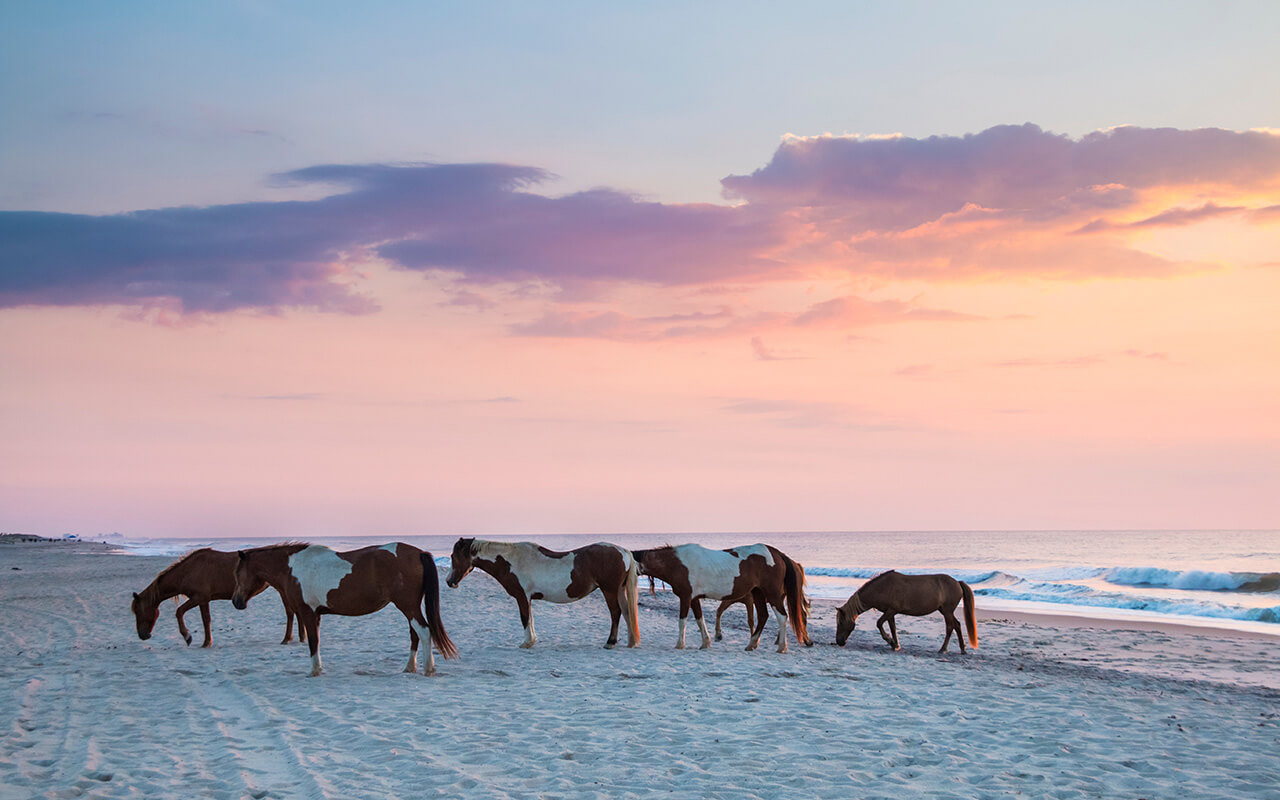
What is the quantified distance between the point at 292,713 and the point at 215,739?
1.06 metres

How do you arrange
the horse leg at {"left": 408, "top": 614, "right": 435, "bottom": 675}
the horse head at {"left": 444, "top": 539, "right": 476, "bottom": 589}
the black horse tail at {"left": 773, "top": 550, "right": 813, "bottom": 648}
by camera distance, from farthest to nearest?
the black horse tail at {"left": 773, "top": 550, "right": 813, "bottom": 648} < the horse head at {"left": 444, "top": 539, "right": 476, "bottom": 589} < the horse leg at {"left": 408, "top": 614, "right": 435, "bottom": 675}

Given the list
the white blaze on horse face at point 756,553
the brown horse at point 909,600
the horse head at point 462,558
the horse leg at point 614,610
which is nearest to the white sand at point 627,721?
the horse leg at point 614,610

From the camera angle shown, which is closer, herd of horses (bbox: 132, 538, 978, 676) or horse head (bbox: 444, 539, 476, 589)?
herd of horses (bbox: 132, 538, 978, 676)

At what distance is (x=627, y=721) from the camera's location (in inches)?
316

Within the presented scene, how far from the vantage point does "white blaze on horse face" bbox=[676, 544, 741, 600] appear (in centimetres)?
1380

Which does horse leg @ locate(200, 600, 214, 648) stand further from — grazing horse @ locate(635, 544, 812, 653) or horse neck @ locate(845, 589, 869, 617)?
horse neck @ locate(845, 589, 869, 617)

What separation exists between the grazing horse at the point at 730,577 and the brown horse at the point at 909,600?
50.6 inches

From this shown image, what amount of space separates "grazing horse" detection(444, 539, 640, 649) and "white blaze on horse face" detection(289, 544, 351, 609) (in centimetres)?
292

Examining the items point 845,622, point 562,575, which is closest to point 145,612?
point 562,575

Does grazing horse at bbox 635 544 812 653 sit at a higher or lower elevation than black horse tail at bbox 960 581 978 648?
higher

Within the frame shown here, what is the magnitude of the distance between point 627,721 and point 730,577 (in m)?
6.00

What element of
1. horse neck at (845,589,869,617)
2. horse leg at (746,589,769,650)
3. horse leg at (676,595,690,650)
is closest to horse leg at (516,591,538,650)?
horse leg at (676,595,690,650)

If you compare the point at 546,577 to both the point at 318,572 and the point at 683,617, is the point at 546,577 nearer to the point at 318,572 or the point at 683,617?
the point at 683,617

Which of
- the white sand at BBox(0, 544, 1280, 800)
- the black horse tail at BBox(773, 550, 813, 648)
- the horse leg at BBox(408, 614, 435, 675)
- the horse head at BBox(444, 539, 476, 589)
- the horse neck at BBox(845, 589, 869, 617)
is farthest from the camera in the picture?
the horse neck at BBox(845, 589, 869, 617)
